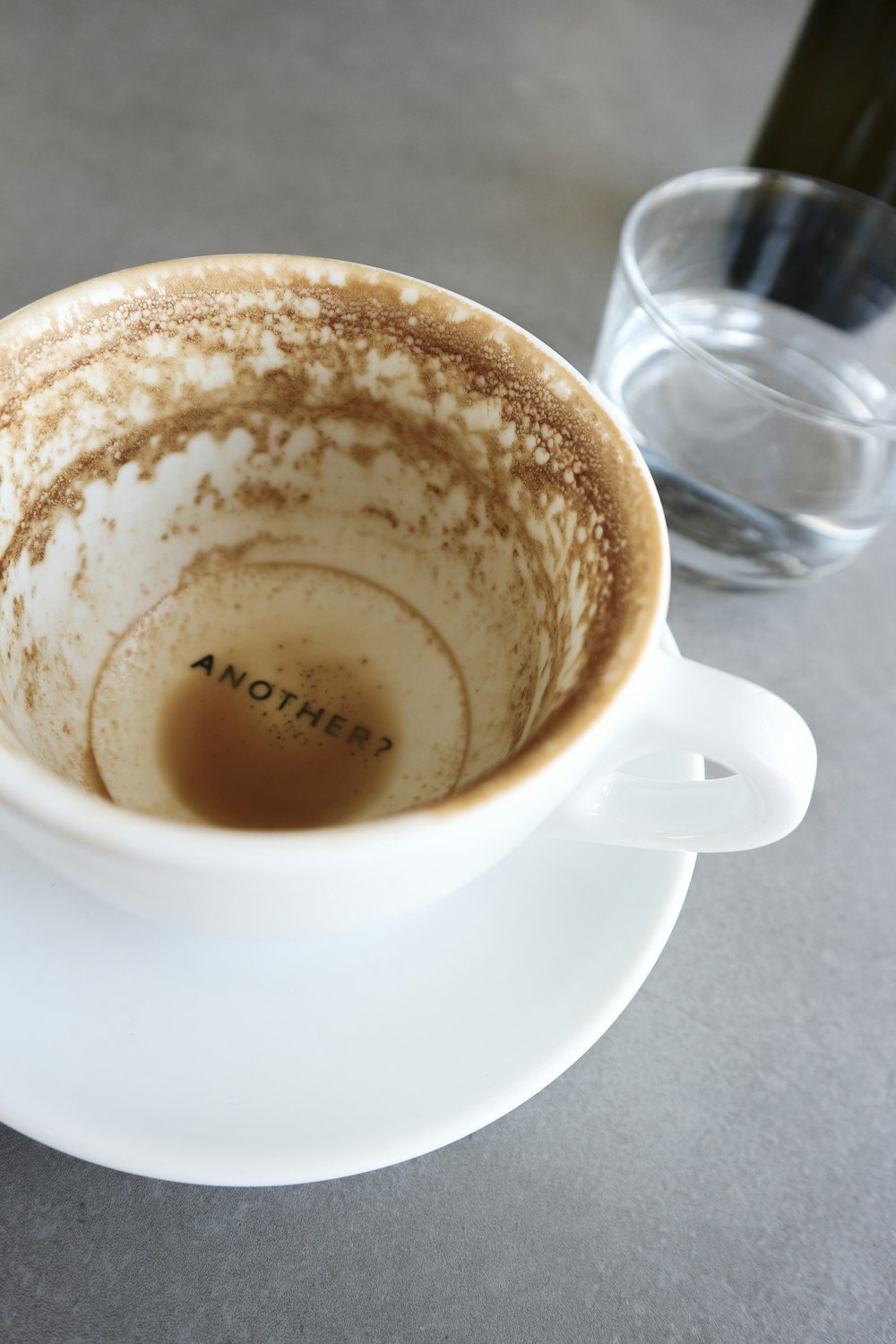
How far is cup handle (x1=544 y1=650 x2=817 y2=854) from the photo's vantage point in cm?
41

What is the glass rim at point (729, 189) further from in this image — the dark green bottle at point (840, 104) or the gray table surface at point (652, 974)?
the gray table surface at point (652, 974)

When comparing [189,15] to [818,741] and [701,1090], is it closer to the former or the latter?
[818,741]

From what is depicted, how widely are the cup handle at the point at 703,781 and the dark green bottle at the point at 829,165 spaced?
663 millimetres

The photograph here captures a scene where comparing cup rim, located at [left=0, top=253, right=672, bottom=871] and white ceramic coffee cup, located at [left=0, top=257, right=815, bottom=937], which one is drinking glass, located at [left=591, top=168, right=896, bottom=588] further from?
cup rim, located at [left=0, top=253, right=672, bottom=871]

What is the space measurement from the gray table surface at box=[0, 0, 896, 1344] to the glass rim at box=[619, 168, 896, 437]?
0.46 feet

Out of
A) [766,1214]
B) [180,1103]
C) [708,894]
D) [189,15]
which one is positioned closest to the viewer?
[180,1103]

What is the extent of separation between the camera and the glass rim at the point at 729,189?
0.65 m

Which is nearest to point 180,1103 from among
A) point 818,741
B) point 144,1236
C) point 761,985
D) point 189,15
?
point 144,1236

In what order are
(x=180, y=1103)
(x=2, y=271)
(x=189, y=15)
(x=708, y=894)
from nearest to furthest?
(x=180, y=1103)
(x=708, y=894)
(x=2, y=271)
(x=189, y=15)

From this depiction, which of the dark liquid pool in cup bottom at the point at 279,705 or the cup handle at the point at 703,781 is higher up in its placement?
the cup handle at the point at 703,781

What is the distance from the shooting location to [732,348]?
924 millimetres

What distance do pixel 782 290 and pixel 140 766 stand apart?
29.9 inches

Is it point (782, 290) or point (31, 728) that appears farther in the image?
point (782, 290)

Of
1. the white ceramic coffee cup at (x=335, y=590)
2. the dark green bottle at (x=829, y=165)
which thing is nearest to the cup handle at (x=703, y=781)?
the white ceramic coffee cup at (x=335, y=590)
